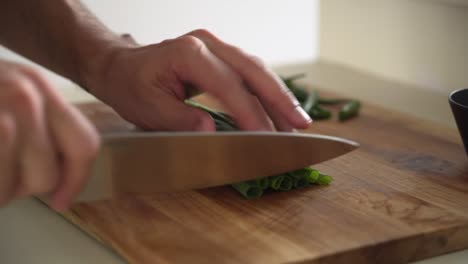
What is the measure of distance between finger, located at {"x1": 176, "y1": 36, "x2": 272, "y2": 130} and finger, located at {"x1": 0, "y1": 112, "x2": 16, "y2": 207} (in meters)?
0.41

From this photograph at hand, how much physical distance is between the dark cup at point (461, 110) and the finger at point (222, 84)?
330mm

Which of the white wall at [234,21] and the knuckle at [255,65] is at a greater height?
the knuckle at [255,65]

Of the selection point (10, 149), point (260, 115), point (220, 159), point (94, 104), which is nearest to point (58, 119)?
point (10, 149)

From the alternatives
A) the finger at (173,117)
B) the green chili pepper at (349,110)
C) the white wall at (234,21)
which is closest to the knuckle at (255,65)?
the finger at (173,117)

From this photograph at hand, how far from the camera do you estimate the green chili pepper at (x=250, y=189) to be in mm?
1203

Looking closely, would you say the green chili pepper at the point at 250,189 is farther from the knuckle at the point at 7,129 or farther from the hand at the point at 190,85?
Result: the knuckle at the point at 7,129

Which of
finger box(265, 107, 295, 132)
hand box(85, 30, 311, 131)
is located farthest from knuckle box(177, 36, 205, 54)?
finger box(265, 107, 295, 132)

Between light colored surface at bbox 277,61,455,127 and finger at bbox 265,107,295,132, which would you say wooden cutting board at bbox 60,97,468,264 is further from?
light colored surface at bbox 277,61,455,127

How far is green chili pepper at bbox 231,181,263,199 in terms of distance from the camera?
1203 millimetres

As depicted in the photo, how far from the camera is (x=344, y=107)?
171 centimetres

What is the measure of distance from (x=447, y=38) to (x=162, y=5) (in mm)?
773

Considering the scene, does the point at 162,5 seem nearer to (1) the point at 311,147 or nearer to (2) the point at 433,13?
(2) the point at 433,13

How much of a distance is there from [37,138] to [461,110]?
0.75m

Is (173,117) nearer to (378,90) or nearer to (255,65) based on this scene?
(255,65)
